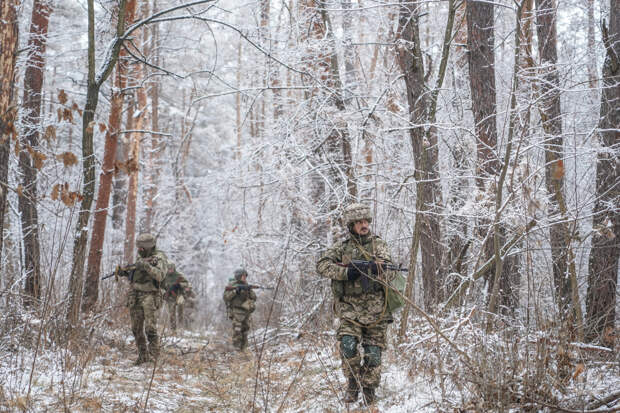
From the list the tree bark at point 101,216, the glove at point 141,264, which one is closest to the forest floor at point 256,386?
the glove at point 141,264

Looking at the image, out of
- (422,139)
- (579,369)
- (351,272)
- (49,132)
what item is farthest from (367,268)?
(49,132)

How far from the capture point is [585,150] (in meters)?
5.51

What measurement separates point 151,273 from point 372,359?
3356mm

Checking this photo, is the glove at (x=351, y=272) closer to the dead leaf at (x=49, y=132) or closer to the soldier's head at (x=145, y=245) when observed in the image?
the dead leaf at (x=49, y=132)

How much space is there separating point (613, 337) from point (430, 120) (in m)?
3.09

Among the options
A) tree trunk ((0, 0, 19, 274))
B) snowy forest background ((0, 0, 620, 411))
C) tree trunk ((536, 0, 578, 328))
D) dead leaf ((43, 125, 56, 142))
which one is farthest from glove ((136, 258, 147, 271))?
tree trunk ((536, 0, 578, 328))

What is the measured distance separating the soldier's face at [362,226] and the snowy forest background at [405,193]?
0.33 meters

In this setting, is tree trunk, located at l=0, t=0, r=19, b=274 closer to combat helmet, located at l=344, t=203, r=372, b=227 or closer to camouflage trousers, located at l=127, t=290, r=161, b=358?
combat helmet, located at l=344, t=203, r=372, b=227

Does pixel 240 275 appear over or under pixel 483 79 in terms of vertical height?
under

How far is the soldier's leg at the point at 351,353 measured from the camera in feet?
15.0

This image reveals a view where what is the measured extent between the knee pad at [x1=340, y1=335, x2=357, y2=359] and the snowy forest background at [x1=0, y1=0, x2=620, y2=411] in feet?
0.95

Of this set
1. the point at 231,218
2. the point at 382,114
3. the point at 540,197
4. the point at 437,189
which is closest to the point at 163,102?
the point at 231,218

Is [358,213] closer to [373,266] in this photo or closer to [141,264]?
[373,266]

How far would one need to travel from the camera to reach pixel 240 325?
9594mm
